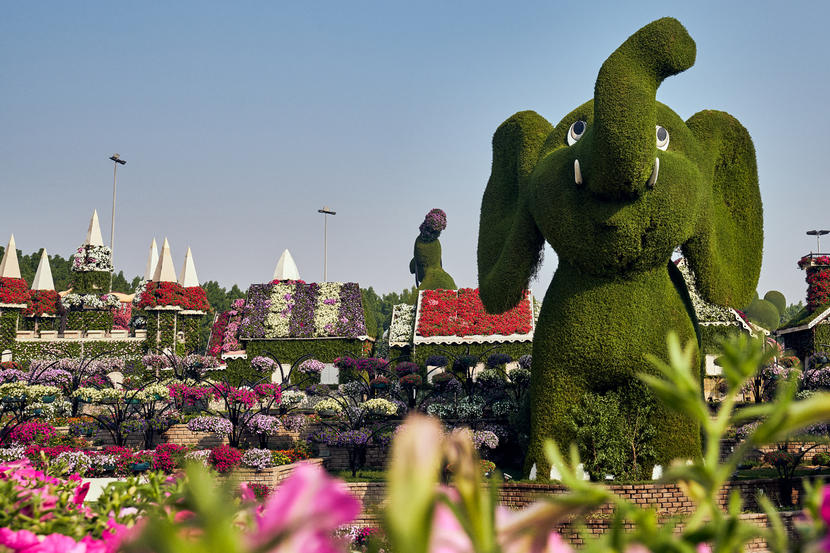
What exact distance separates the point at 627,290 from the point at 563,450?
3040 millimetres

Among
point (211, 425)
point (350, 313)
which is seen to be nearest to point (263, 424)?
point (211, 425)

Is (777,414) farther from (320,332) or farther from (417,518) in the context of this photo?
(320,332)

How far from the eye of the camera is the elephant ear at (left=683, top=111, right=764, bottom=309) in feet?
44.2

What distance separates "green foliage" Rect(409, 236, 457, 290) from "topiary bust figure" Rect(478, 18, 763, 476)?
27.8 meters

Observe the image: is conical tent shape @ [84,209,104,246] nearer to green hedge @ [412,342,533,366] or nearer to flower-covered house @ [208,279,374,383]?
flower-covered house @ [208,279,374,383]

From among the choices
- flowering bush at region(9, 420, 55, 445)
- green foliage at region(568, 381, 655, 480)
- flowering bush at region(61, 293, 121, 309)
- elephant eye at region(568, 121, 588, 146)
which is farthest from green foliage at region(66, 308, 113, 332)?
green foliage at region(568, 381, 655, 480)

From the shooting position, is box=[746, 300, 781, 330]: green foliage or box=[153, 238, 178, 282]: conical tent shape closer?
box=[153, 238, 178, 282]: conical tent shape

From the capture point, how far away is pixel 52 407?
822 inches

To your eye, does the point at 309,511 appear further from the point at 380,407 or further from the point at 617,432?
the point at 380,407

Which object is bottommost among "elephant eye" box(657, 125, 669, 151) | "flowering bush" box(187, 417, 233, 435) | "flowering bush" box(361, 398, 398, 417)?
"flowering bush" box(187, 417, 233, 435)

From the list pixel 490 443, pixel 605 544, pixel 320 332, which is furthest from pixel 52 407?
pixel 605 544

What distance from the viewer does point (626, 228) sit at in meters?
11.4

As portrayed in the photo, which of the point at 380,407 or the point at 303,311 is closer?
the point at 380,407

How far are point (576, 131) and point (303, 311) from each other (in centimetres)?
2000
